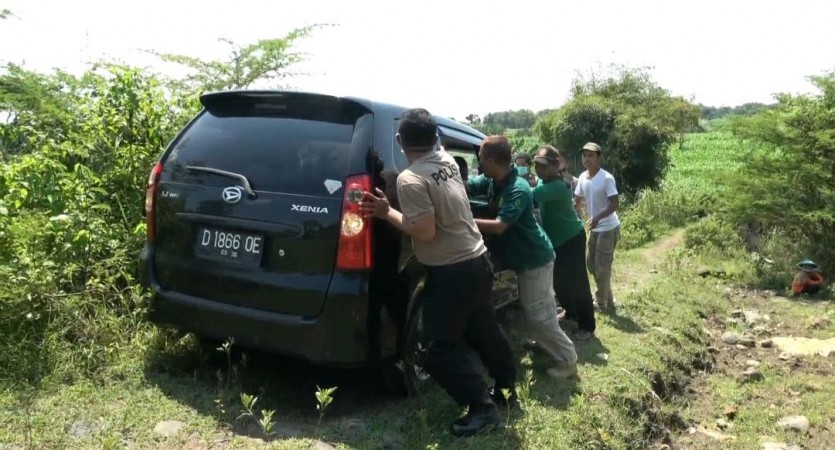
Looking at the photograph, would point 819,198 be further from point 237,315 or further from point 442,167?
point 237,315

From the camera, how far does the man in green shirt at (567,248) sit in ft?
17.2

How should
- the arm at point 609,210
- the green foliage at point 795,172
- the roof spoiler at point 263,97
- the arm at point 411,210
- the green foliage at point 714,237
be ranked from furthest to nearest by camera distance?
the green foliage at point 714,237, the green foliage at point 795,172, the arm at point 609,210, the roof spoiler at point 263,97, the arm at point 411,210

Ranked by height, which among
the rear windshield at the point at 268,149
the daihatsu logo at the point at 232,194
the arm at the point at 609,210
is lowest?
the arm at the point at 609,210

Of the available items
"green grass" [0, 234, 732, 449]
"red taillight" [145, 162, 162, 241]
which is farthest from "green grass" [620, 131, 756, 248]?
"red taillight" [145, 162, 162, 241]

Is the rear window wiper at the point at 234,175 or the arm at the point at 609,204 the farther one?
the arm at the point at 609,204

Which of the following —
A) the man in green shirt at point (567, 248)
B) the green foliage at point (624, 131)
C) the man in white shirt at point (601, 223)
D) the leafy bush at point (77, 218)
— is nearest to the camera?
the leafy bush at point (77, 218)

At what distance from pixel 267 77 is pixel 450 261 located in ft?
14.5

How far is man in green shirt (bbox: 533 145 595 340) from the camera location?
5250 millimetres

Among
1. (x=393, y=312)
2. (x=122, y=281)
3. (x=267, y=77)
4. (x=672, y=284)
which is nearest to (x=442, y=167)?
(x=393, y=312)

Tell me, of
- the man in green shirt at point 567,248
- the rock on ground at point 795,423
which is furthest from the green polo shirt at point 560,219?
the rock on ground at point 795,423

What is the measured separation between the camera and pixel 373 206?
3117mm

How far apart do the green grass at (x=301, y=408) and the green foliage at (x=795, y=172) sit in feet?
20.3

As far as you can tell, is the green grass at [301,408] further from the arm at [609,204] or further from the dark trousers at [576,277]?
the arm at [609,204]

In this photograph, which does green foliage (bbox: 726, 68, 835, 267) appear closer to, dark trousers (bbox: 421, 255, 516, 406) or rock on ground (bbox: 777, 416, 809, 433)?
rock on ground (bbox: 777, 416, 809, 433)
